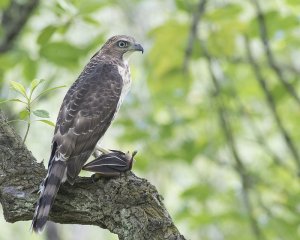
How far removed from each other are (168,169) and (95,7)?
490 centimetres

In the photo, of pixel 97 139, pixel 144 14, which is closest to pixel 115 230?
pixel 97 139

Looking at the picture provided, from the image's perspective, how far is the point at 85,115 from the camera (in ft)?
16.6

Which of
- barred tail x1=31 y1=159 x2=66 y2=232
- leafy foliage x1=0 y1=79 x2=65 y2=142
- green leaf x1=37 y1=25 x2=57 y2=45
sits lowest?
barred tail x1=31 y1=159 x2=66 y2=232

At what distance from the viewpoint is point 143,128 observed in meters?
7.55

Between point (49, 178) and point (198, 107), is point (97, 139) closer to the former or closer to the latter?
point (49, 178)

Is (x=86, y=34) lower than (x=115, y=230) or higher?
higher

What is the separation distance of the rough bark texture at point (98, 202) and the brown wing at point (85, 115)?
0.36 metres

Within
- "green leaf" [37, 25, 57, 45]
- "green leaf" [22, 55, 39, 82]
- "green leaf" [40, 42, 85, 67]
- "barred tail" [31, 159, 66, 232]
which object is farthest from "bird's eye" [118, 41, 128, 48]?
"barred tail" [31, 159, 66, 232]

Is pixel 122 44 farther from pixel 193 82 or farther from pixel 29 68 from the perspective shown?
pixel 193 82

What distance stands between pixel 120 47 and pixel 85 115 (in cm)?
168

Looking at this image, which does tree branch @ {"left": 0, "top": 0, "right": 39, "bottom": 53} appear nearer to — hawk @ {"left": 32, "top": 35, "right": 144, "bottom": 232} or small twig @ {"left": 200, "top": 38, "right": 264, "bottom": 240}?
hawk @ {"left": 32, "top": 35, "right": 144, "bottom": 232}

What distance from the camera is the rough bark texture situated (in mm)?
3846

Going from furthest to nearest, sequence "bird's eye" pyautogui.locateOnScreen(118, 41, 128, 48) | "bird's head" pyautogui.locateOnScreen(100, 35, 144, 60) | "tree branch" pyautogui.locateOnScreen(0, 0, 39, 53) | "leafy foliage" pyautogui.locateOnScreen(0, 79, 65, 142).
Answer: "tree branch" pyautogui.locateOnScreen(0, 0, 39, 53) → "bird's eye" pyautogui.locateOnScreen(118, 41, 128, 48) → "bird's head" pyautogui.locateOnScreen(100, 35, 144, 60) → "leafy foliage" pyautogui.locateOnScreen(0, 79, 65, 142)

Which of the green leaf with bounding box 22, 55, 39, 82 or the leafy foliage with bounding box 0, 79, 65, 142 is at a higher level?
the green leaf with bounding box 22, 55, 39, 82
